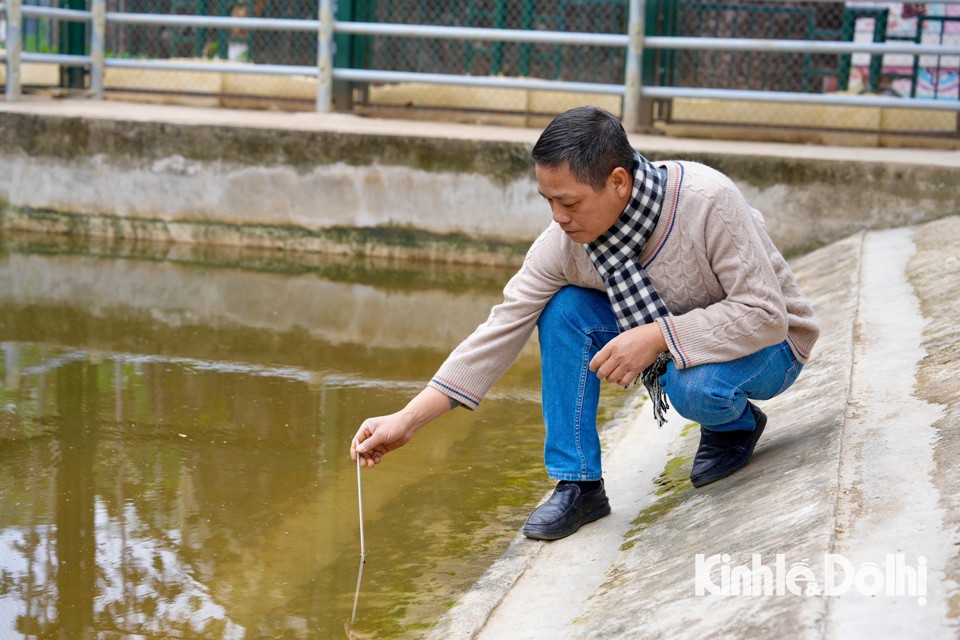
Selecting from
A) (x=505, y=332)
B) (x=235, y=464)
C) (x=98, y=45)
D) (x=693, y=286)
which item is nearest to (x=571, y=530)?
(x=505, y=332)

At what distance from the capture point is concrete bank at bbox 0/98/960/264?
6660 millimetres

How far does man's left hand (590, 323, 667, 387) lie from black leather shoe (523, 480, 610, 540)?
16.4 inches

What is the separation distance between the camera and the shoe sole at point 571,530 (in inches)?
112

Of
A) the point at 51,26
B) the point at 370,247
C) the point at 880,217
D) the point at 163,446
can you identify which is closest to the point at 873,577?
the point at 163,446

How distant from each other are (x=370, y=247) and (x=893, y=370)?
4283 mm

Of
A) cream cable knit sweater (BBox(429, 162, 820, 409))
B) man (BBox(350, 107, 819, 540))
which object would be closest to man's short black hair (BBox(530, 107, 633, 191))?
man (BBox(350, 107, 819, 540))

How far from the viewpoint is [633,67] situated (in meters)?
7.83

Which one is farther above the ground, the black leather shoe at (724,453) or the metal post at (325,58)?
the metal post at (325,58)

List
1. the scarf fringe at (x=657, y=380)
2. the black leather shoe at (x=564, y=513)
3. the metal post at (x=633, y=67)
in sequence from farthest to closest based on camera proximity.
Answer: the metal post at (x=633, y=67) < the black leather shoe at (x=564, y=513) < the scarf fringe at (x=657, y=380)

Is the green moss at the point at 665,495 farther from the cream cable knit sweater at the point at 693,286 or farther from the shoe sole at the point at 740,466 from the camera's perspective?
the cream cable knit sweater at the point at 693,286

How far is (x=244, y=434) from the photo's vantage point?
3.77 m

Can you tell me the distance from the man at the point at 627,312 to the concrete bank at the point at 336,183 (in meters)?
4.06

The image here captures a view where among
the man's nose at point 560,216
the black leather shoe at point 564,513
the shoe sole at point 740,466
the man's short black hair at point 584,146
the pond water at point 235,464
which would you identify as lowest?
the pond water at point 235,464

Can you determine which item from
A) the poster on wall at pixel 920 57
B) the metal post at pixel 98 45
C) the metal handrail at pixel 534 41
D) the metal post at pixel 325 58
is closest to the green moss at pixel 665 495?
the metal handrail at pixel 534 41
